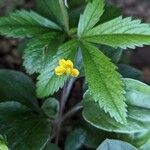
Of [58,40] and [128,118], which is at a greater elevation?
[58,40]

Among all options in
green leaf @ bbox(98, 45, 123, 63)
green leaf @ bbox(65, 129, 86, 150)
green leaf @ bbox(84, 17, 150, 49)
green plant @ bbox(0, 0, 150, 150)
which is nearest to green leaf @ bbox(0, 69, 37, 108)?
green plant @ bbox(0, 0, 150, 150)

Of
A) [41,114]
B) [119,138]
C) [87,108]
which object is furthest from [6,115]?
[119,138]

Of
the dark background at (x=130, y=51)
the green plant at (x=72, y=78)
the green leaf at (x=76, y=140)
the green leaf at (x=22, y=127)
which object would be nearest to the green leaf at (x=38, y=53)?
the green plant at (x=72, y=78)

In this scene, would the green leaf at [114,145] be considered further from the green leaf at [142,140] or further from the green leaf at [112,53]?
the green leaf at [112,53]

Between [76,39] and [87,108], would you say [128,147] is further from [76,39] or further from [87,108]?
[76,39]

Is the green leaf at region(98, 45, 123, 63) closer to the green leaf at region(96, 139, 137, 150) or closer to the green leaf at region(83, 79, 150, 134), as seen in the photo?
the green leaf at region(83, 79, 150, 134)

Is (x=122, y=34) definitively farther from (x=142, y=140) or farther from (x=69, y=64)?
(x=142, y=140)

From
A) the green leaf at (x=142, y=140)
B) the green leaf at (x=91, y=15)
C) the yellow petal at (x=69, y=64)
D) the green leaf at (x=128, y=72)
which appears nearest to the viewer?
the yellow petal at (x=69, y=64)
